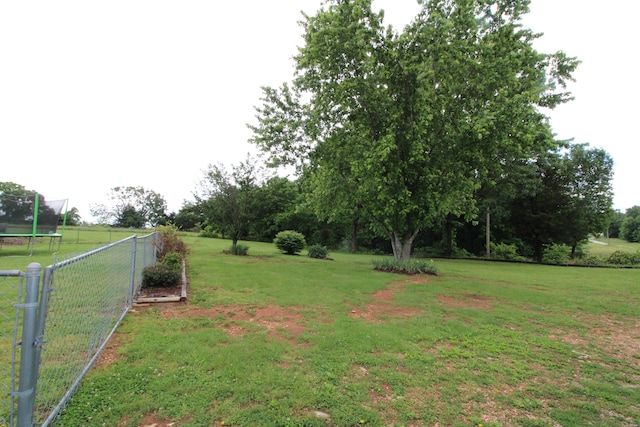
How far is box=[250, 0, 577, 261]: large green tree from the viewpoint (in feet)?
35.9

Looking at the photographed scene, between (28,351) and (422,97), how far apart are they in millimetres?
11807

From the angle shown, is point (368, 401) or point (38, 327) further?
point (368, 401)

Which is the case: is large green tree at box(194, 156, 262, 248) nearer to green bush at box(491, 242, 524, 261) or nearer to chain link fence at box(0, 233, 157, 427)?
chain link fence at box(0, 233, 157, 427)

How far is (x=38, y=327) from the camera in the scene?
2086 millimetres

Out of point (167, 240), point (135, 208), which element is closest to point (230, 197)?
point (167, 240)

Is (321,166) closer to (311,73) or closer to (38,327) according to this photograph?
(311,73)

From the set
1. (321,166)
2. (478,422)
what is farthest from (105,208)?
(478,422)

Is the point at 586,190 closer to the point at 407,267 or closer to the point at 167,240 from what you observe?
the point at 407,267

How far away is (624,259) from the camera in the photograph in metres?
22.4

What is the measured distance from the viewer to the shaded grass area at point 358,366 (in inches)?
108

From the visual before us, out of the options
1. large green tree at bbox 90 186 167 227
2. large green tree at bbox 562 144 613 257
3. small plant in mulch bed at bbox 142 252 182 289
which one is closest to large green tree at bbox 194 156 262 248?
small plant in mulch bed at bbox 142 252 182 289

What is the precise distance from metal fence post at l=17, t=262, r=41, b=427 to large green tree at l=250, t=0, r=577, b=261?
9679 millimetres

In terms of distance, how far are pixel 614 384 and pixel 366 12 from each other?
11.8 meters

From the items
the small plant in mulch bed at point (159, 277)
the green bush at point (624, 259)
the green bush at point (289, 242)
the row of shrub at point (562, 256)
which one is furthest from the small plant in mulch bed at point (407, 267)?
the green bush at point (624, 259)
